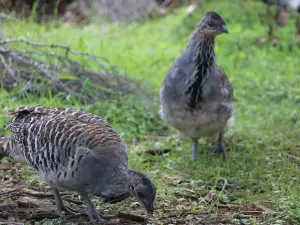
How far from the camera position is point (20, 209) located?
16.4ft

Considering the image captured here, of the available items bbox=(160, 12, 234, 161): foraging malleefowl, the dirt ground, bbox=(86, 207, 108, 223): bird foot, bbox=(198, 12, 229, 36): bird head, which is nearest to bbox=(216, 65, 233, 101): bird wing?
bbox=(160, 12, 234, 161): foraging malleefowl

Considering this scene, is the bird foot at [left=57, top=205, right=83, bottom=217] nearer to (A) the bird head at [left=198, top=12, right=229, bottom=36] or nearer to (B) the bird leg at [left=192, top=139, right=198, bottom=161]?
(B) the bird leg at [left=192, top=139, right=198, bottom=161]

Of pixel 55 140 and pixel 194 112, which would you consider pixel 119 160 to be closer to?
pixel 55 140

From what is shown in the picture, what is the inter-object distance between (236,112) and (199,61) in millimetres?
2175

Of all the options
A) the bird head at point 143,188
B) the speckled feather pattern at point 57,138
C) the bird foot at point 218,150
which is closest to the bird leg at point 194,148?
the bird foot at point 218,150

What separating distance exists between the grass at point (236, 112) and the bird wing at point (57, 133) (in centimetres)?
87

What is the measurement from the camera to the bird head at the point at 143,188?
4242mm

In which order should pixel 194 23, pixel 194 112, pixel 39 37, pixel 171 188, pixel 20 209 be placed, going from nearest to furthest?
pixel 20 209 → pixel 171 188 → pixel 194 112 → pixel 39 37 → pixel 194 23

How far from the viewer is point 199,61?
6391 millimetres

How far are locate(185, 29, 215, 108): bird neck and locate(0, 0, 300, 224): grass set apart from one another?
806 millimetres

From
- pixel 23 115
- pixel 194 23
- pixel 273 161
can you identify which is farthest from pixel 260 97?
pixel 23 115

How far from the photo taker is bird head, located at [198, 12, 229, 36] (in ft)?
20.7

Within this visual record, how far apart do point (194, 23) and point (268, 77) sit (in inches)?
103

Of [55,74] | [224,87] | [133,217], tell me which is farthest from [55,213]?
[55,74]
